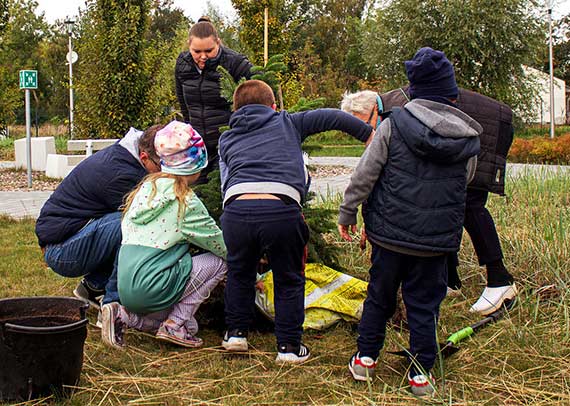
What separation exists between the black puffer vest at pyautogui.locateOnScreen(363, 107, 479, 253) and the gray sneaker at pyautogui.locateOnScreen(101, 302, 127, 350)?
1.55m

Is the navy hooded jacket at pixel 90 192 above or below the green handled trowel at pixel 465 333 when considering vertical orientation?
above

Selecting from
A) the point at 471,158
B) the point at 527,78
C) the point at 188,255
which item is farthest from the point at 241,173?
the point at 527,78

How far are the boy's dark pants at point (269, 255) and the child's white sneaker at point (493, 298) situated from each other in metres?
1.35

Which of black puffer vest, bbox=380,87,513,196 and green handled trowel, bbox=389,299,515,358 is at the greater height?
black puffer vest, bbox=380,87,513,196

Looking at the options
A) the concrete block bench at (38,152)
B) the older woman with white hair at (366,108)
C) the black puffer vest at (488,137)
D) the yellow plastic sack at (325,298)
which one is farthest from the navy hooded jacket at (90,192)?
the concrete block bench at (38,152)

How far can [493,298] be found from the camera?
4.29 metres

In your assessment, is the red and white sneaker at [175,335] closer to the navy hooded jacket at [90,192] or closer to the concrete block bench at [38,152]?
the navy hooded jacket at [90,192]

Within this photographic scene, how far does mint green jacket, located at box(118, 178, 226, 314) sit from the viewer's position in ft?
11.8

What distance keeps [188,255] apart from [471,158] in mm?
1584

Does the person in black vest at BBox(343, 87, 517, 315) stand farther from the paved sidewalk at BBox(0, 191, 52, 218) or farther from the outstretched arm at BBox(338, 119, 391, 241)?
the paved sidewalk at BBox(0, 191, 52, 218)

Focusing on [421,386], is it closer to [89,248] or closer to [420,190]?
[420,190]

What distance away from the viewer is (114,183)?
402cm

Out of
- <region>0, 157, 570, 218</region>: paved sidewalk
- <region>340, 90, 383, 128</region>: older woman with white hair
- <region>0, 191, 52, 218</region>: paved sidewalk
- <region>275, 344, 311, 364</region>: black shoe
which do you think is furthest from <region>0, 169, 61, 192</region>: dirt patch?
<region>275, 344, 311, 364</region>: black shoe

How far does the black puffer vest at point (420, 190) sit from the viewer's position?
3.04 m
